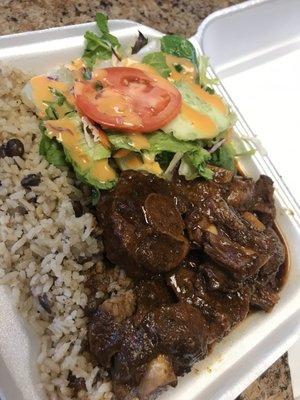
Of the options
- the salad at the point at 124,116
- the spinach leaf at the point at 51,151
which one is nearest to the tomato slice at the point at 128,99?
the salad at the point at 124,116

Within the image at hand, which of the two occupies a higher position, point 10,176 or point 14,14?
point 14,14

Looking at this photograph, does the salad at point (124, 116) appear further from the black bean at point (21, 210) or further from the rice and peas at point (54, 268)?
the black bean at point (21, 210)

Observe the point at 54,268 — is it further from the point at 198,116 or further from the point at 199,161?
the point at 198,116

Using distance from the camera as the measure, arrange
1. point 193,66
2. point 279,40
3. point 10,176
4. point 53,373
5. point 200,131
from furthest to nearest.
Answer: point 279,40 → point 193,66 → point 200,131 → point 10,176 → point 53,373

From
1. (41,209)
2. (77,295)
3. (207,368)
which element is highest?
(41,209)

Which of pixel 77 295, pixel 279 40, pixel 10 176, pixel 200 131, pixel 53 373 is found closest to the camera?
pixel 53 373

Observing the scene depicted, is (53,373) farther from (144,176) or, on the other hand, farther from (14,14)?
(14,14)

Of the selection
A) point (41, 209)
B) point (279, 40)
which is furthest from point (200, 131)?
point (279, 40)
